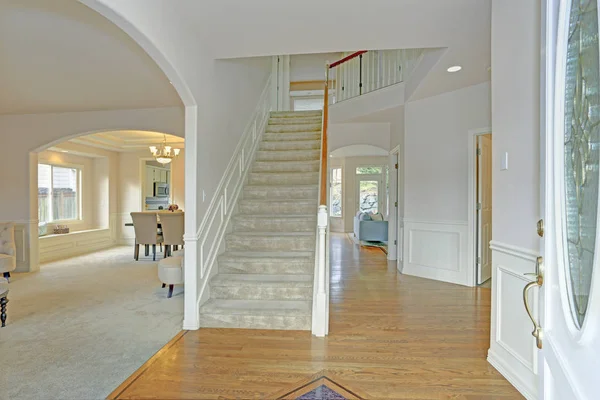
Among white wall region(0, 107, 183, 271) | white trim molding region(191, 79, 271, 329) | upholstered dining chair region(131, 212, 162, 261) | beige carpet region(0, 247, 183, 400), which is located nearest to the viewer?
beige carpet region(0, 247, 183, 400)

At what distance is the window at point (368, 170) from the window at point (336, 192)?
679 millimetres

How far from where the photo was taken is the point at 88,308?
347 cm

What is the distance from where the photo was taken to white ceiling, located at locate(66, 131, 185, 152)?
713 centimetres

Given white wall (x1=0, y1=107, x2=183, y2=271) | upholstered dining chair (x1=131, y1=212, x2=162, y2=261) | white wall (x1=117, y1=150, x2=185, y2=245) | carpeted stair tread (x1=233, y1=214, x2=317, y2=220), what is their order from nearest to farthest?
carpeted stair tread (x1=233, y1=214, x2=317, y2=220) < white wall (x1=0, y1=107, x2=183, y2=271) < upholstered dining chair (x1=131, y1=212, x2=162, y2=261) < white wall (x1=117, y1=150, x2=185, y2=245)

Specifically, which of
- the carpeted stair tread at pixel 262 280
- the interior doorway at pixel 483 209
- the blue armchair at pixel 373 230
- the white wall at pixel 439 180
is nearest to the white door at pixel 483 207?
the interior doorway at pixel 483 209

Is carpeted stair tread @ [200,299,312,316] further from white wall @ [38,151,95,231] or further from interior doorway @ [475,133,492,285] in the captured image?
white wall @ [38,151,95,231]

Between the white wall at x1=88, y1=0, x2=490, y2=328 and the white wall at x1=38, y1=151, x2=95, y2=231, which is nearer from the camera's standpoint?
the white wall at x1=88, y1=0, x2=490, y2=328

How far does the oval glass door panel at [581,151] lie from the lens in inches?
26.2

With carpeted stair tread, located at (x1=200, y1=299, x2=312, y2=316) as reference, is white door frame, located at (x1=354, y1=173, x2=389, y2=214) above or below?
above

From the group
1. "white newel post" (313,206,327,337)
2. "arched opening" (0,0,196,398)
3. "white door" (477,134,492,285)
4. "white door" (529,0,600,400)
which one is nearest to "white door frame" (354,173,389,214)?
"white door" (477,134,492,285)

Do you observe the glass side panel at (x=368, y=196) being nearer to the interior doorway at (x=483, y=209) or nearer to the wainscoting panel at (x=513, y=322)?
the interior doorway at (x=483, y=209)

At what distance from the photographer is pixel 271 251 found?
3623 mm

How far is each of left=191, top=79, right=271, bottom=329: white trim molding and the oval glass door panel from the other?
8.78 feet

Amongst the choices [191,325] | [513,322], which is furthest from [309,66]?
[513,322]
